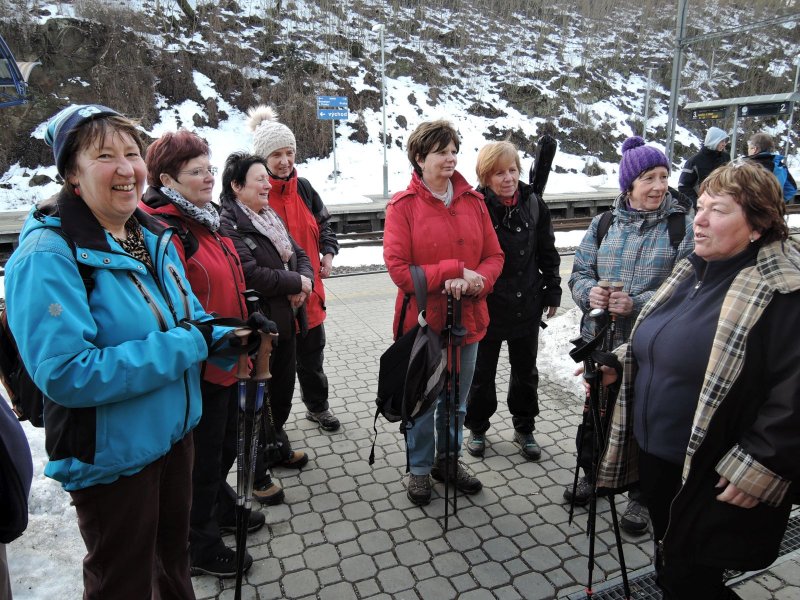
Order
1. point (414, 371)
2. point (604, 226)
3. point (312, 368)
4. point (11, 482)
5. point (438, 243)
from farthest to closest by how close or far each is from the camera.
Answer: point (312, 368)
point (604, 226)
point (438, 243)
point (414, 371)
point (11, 482)

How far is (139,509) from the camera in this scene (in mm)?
1843

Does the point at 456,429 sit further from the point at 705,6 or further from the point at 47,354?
the point at 705,6

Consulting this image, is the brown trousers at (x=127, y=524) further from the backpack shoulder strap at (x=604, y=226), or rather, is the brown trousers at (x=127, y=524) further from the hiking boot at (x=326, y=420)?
the backpack shoulder strap at (x=604, y=226)

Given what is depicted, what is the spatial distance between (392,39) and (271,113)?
30.8 meters

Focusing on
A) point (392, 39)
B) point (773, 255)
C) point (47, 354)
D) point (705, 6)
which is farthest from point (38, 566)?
point (705, 6)

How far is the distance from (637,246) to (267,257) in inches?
82.8

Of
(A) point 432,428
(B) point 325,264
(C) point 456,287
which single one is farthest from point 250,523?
(B) point 325,264

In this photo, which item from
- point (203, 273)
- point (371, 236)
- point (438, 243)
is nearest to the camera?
point (203, 273)

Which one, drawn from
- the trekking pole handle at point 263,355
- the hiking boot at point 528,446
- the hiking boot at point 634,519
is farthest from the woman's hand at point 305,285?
the hiking boot at point 634,519

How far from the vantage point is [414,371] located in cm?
296

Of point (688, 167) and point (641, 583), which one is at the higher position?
point (688, 167)

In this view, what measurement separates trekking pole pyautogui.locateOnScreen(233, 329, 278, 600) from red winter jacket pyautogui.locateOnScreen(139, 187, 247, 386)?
0.33 metres

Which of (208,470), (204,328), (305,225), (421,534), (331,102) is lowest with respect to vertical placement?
(421,534)

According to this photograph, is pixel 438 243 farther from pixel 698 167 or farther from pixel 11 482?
pixel 698 167
